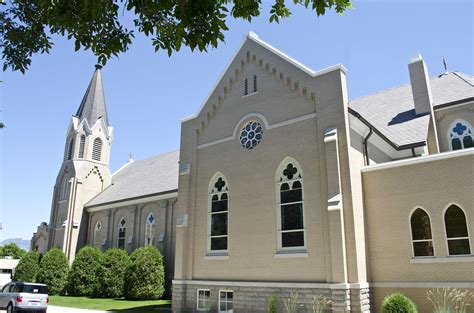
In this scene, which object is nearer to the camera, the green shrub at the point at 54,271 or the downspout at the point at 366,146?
the downspout at the point at 366,146

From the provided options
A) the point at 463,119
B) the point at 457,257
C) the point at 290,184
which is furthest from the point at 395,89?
the point at 457,257

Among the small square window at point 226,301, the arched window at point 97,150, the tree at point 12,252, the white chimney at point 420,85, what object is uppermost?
the arched window at point 97,150

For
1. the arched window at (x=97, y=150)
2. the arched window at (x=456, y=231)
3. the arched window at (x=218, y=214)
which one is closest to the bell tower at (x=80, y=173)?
the arched window at (x=97, y=150)

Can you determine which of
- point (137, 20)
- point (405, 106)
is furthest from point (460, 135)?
point (137, 20)

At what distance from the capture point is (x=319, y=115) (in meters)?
16.6

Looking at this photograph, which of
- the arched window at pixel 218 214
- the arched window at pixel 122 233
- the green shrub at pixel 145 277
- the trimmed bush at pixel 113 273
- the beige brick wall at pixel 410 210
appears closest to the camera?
the beige brick wall at pixel 410 210

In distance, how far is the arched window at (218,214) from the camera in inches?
752

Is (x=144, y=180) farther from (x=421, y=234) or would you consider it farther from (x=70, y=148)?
(x=421, y=234)

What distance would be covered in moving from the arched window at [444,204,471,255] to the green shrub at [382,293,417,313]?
91.9 inches

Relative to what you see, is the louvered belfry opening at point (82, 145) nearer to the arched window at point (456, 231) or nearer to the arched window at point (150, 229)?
the arched window at point (150, 229)

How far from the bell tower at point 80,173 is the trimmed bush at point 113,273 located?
8952mm

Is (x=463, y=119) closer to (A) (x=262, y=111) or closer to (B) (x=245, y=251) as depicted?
(A) (x=262, y=111)

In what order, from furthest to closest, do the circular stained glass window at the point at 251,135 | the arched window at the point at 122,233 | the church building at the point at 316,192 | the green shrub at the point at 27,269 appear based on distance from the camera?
the green shrub at the point at 27,269, the arched window at the point at 122,233, the circular stained glass window at the point at 251,135, the church building at the point at 316,192

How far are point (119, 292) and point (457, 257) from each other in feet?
72.1
